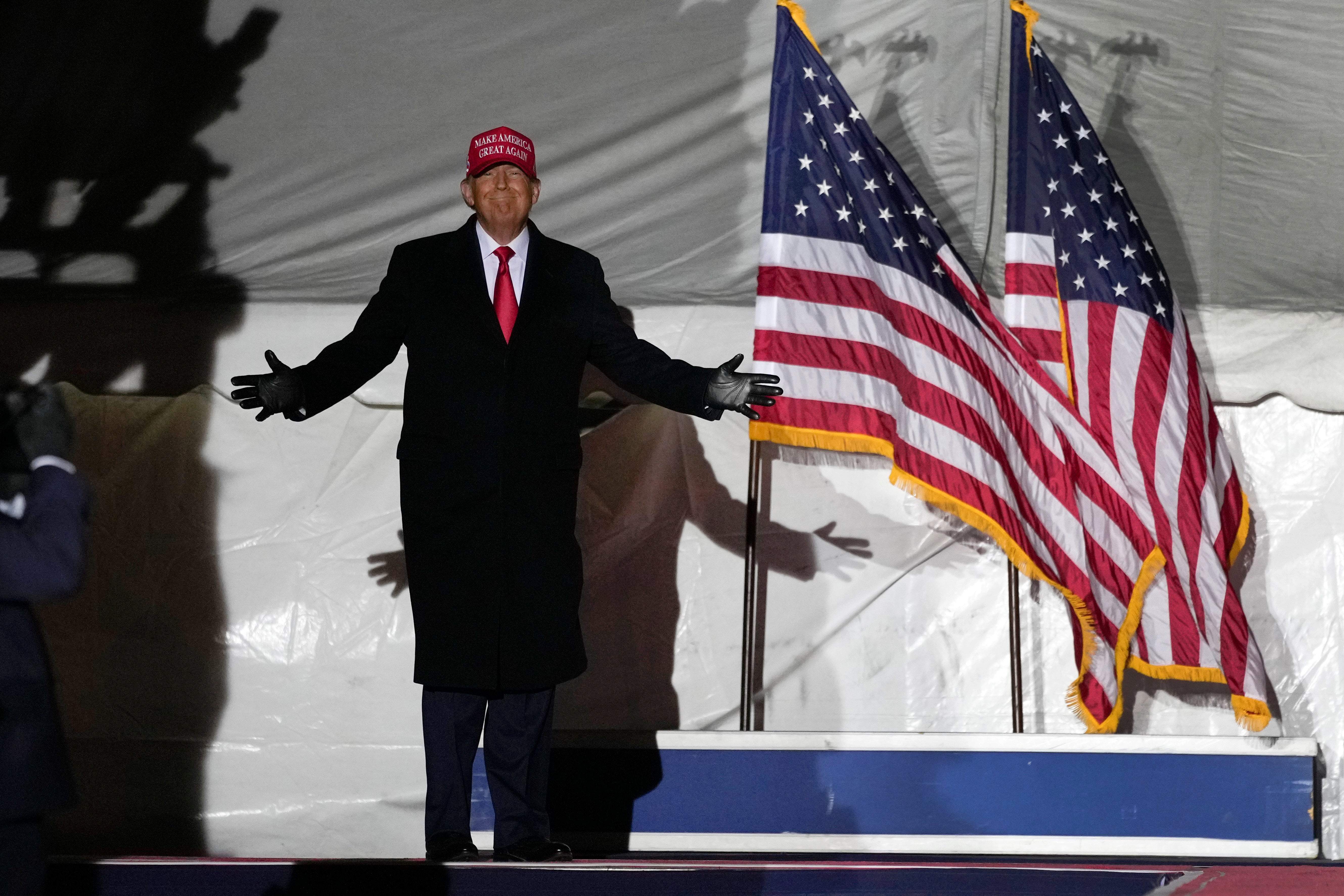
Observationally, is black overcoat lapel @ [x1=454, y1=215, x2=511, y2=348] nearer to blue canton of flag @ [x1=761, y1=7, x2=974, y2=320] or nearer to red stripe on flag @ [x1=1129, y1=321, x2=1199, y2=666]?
blue canton of flag @ [x1=761, y1=7, x2=974, y2=320]

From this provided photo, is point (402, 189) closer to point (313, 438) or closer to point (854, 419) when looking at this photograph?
point (313, 438)

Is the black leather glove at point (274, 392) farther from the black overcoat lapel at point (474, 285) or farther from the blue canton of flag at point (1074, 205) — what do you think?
the blue canton of flag at point (1074, 205)

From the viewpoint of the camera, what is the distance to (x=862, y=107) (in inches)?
135

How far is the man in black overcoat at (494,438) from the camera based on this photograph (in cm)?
223

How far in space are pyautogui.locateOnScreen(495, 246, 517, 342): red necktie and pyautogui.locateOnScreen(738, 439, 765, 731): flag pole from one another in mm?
891

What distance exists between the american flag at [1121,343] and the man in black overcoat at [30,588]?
238 cm

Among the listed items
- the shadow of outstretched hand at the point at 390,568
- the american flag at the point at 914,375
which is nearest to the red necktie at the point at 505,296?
the american flag at the point at 914,375

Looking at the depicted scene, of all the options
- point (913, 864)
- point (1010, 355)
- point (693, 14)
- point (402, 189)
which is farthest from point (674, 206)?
point (913, 864)

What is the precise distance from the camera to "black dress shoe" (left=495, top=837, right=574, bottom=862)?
7.14ft

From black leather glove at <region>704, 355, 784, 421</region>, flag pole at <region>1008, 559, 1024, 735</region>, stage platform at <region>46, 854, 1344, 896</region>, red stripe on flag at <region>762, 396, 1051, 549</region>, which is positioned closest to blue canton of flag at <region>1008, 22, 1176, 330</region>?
red stripe on flag at <region>762, 396, 1051, 549</region>

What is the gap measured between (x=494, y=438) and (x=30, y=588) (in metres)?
1.03

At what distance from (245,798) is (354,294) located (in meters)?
1.35

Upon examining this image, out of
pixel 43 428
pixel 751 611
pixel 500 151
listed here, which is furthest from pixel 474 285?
pixel 751 611

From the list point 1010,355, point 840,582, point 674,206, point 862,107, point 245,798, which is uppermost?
point 862,107
